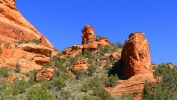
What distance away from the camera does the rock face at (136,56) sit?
2800 cm

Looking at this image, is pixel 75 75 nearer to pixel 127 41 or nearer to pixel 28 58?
pixel 127 41

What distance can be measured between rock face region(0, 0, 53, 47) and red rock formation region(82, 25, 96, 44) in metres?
8.10

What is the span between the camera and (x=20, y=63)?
40.5 m

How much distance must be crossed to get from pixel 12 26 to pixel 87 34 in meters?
15.8

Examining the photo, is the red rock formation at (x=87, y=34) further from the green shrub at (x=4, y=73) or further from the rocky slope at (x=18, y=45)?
the green shrub at (x=4, y=73)

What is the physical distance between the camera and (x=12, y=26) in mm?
52312

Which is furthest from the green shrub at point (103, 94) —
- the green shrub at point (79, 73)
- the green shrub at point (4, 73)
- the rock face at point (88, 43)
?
the rock face at point (88, 43)

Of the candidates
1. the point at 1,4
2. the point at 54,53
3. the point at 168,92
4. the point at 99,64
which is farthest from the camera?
the point at 1,4

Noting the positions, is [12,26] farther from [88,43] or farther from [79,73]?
[79,73]

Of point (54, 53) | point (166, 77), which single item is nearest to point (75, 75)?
point (166, 77)

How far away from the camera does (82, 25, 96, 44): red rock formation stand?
50.4 meters

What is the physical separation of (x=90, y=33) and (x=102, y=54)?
10.1 metres

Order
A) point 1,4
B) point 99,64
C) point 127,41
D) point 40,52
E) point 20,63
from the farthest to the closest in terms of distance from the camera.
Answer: point 1,4, point 40,52, point 20,63, point 99,64, point 127,41

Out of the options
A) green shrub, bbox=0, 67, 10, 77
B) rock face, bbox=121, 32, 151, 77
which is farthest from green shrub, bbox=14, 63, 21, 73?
rock face, bbox=121, 32, 151, 77
